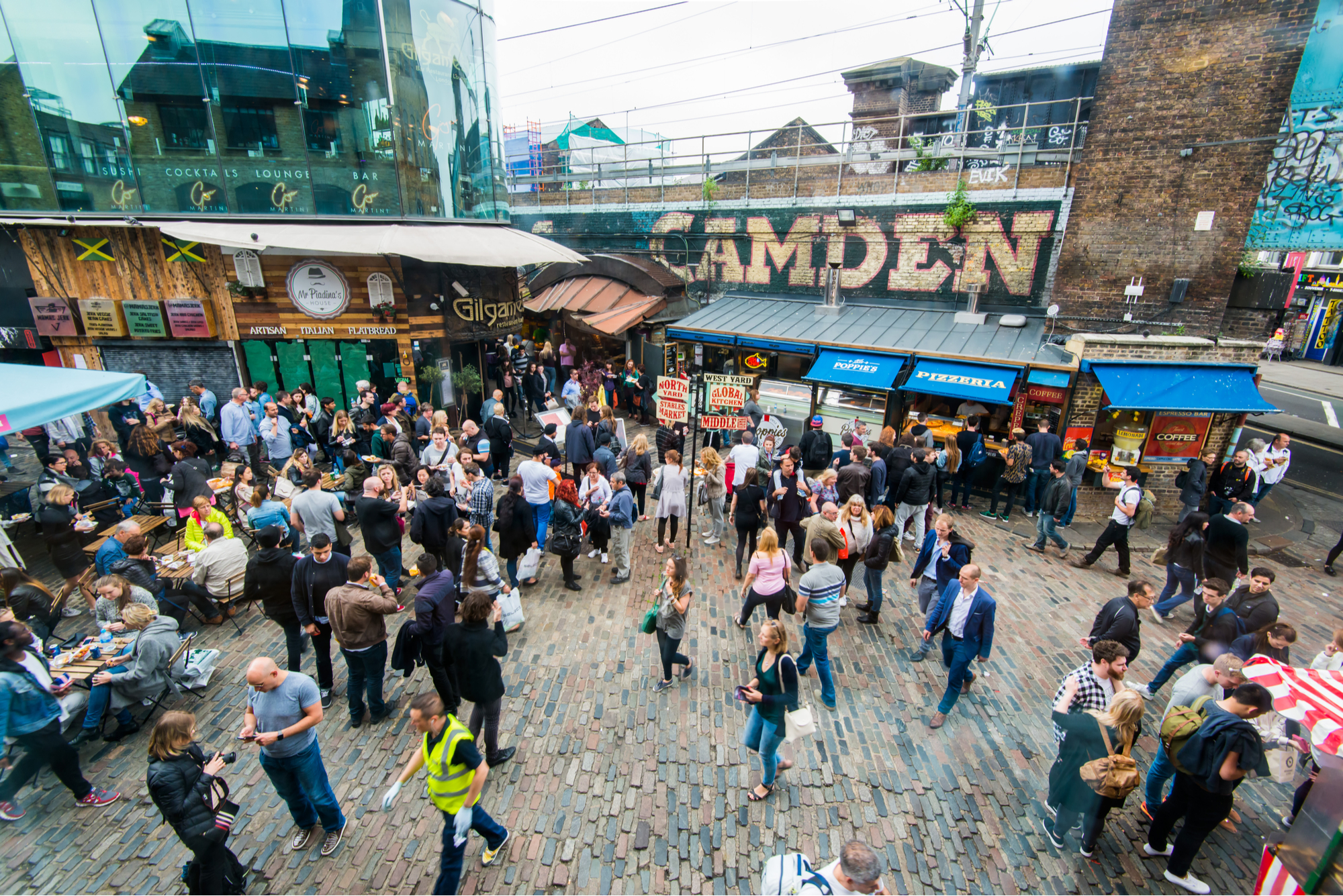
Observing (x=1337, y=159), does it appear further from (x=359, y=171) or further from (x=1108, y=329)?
(x=359, y=171)

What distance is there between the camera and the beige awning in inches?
424

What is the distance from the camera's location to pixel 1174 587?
24.9 feet

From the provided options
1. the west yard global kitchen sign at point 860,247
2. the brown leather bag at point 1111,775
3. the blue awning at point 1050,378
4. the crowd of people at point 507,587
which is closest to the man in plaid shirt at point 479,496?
the crowd of people at point 507,587

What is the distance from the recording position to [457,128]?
13.7 m

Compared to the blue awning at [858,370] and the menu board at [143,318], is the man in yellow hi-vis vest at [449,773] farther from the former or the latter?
the menu board at [143,318]

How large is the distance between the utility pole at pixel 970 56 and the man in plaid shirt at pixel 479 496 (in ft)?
49.7

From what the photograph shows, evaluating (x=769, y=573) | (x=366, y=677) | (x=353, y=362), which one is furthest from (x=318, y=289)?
(x=769, y=573)

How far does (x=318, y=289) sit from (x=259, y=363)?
2.34m

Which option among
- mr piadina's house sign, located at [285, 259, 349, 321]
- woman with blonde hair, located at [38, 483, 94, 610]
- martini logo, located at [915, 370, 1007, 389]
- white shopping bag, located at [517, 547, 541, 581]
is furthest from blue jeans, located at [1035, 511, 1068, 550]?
mr piadina's house sign, located at [285, 259, 349, 321]

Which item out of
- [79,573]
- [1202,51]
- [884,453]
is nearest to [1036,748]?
[884,453]

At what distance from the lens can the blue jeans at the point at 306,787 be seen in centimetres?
418

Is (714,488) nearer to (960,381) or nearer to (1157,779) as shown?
(960,381)

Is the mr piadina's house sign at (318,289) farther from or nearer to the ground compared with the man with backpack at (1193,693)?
farther from the ground

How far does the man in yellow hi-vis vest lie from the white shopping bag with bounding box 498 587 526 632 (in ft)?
9.24
